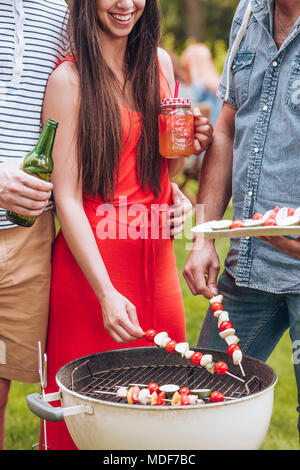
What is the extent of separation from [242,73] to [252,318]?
955 millimetres

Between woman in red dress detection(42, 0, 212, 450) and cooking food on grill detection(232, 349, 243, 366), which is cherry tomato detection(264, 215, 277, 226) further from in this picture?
woman in red dress detection(42, 0, 212, 450)

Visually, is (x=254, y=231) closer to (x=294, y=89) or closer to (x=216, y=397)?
(x=216, y=397)

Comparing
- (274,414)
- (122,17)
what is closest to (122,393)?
(122,17)

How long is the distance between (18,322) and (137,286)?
52 centimetres

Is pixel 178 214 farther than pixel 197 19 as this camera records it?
No

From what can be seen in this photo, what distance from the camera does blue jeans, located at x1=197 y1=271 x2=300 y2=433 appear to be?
2414 mm

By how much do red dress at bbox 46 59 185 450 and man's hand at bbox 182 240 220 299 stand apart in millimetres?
184

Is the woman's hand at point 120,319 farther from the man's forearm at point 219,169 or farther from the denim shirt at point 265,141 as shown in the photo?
the man's forearm at point 219,169

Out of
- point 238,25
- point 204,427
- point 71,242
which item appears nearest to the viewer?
point 204,427

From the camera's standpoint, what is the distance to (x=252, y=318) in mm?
2467

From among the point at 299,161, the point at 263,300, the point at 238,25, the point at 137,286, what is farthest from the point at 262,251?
the point at 238,25

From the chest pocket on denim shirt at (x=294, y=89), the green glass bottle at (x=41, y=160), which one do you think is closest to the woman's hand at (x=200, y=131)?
the chest pocket on denim shirt at (x=294, y=89)

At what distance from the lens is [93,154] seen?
7.99 ft

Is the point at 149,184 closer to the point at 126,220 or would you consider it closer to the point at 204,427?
the point at 126,220
